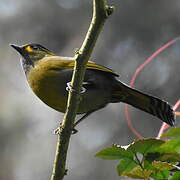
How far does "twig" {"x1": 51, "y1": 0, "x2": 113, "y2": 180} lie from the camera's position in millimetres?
1572

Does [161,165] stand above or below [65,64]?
below

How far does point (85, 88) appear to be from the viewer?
9.70ft

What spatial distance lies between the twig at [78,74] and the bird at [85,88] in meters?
0.87

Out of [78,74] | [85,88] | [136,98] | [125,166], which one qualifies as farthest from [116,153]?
[136,98]

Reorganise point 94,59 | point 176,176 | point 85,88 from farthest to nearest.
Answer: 1. point 94,59
2. point 85,88
3. point 176,176

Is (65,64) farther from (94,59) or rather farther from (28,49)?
(94,59)

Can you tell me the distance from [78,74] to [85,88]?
Answer: 4.01 ft

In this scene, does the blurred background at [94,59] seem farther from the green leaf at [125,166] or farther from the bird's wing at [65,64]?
the green leaf at [125,166]

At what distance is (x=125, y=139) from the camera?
618cm

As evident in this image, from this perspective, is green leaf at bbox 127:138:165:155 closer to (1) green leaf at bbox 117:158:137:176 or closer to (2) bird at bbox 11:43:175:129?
(1) green leaf at bbox 117:158:137:176

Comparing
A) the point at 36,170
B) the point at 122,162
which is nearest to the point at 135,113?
the point at 36,170

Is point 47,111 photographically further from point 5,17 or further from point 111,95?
point 111,95

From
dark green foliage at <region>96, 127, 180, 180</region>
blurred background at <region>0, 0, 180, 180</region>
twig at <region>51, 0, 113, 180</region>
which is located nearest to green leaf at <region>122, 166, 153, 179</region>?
dark green foliage at <region>96, 127, 180, 180</region>

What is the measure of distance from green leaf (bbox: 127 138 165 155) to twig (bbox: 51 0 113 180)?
34 centimetres
